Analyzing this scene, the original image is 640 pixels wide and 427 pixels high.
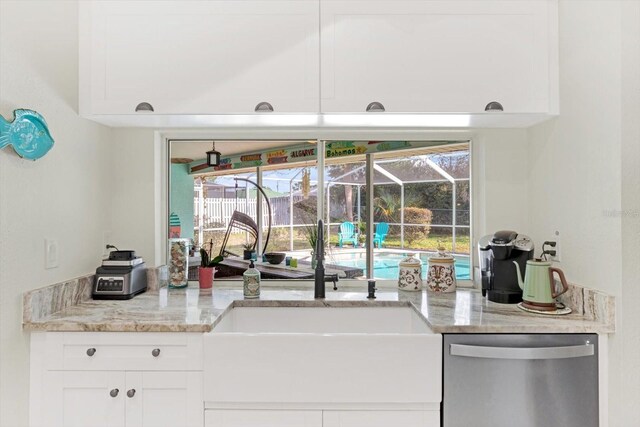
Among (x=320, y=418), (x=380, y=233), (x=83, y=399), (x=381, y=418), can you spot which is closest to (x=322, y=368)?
(x=320, y=418)

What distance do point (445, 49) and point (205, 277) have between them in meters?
1.68

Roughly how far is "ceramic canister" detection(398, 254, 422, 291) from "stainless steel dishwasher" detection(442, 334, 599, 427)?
69 cm

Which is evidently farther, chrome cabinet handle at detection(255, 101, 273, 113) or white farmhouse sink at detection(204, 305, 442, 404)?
chrome cabinet handle at detection(255, 101, 273, 113)

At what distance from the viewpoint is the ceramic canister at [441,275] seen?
214cm

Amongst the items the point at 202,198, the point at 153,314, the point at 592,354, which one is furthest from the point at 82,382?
the point at 592,354

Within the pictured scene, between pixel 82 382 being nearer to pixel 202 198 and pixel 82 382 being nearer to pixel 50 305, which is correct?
pixel 50 305

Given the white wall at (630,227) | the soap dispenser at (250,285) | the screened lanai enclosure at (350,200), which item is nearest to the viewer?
the white wall at (630,227)

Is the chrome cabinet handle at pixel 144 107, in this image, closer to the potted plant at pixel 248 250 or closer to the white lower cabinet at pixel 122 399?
the potted plant at pixel 248 250

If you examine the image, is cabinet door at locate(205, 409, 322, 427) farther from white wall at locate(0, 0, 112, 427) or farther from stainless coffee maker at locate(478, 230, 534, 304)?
stainless coffee maker at locate(478, 230, 534, 304)

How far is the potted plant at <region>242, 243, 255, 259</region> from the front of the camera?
2420mm

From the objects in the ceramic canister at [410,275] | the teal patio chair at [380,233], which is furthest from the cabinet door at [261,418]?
the teal patio chair at [380,233]

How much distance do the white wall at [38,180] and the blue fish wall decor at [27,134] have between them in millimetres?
38

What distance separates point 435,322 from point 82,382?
55.6 inches

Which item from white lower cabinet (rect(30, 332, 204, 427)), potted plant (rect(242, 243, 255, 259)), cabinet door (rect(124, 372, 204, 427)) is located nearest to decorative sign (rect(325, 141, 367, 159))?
potted plant (rect(242, 243, 255, 259))
